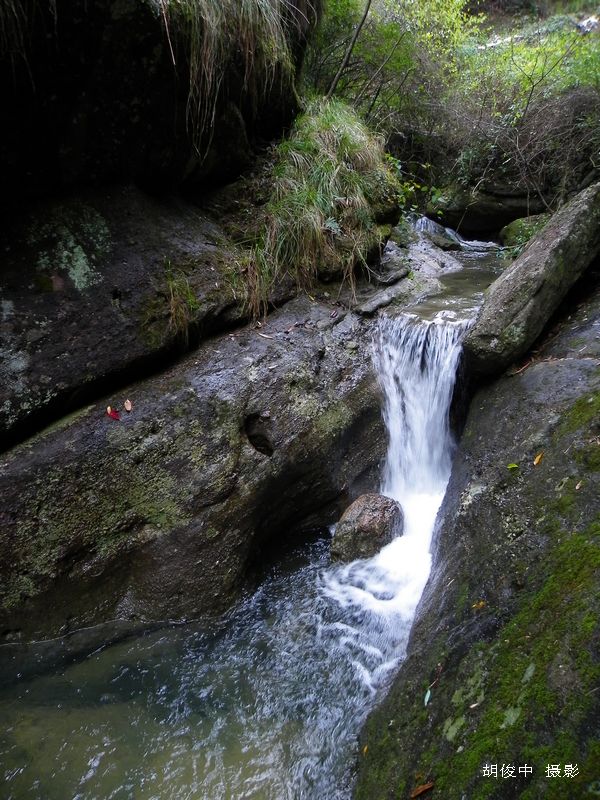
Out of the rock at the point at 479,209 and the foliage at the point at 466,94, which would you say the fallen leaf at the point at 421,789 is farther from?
the rock at the point at 479,209

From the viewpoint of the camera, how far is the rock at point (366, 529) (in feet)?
12.8

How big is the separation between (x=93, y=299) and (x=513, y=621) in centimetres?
338

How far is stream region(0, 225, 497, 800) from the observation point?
245cm

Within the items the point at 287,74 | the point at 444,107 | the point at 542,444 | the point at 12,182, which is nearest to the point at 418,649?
the point at 542,444

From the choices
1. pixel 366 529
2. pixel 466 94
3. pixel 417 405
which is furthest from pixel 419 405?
pixel 466 94

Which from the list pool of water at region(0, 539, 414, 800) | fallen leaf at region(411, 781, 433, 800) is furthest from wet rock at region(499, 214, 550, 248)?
fallen leaf at region(411, 781, 433, 800)

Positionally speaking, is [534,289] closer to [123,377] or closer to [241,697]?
[123,377]

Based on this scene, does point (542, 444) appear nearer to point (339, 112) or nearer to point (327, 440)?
point (327, 440)

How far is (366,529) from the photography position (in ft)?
12.8

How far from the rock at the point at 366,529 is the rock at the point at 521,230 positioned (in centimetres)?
516

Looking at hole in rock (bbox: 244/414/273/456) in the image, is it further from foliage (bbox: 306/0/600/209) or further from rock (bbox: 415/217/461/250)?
foliage (bbox: 306/0/600/209)

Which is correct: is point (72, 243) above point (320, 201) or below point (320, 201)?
below

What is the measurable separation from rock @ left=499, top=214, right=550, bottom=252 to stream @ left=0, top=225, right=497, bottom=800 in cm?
528

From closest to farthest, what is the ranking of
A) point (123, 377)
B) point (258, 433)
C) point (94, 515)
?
point (94, 515)
point (123, 377)
point (258, 433)
